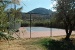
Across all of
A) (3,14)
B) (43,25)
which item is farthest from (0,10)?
(43,25)

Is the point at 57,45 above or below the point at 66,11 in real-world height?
below

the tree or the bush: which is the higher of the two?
the tree

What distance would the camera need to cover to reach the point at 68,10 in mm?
16375

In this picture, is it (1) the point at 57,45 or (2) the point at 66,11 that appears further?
(2) the point at 66,11

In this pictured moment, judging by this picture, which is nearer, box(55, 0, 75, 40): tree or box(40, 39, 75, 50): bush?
box(40, 39, 75, 50): bush

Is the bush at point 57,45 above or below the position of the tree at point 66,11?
below

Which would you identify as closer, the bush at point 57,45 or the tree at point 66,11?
the bush at point 57,45

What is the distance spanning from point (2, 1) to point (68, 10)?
7284 mm

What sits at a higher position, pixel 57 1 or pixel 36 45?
pixel 57 1

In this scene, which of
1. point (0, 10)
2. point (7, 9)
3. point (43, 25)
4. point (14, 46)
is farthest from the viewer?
point (43, 25)

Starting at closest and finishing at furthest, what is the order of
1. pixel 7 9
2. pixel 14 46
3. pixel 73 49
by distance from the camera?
pixel 7 9 → pixel 14 46 → pixel 73 49

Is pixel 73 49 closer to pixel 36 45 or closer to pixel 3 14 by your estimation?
pixel 36 45

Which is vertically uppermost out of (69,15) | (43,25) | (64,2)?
(64,2)

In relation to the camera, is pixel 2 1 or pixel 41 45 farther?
pixel 41 45
